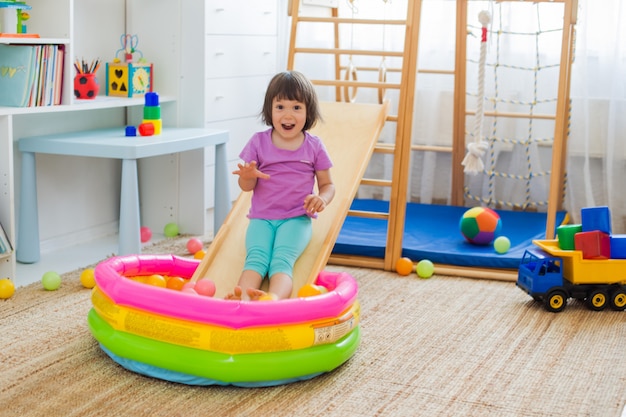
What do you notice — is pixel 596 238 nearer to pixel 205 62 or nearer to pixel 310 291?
pixel 310 291

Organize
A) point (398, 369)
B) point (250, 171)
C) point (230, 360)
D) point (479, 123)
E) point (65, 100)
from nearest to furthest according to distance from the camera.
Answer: point (230, 360)
point (398, 369)
point (250, 171)
point (65, 100)
point (479, 123)

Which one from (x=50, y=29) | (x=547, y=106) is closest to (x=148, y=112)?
(x=50, y=29)

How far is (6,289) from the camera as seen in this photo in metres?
2.76

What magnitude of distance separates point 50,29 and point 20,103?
0.34 metres

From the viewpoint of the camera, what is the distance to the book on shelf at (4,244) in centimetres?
285

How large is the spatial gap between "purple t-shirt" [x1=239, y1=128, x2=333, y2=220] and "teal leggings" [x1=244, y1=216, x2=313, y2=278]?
28 millimetres

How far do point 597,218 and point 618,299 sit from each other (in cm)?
28

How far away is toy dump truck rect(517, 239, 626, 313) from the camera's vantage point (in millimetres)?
2770

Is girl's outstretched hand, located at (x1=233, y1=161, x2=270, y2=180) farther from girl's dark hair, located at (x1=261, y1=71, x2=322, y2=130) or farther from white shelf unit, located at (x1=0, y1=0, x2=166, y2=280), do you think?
white shelf unit, located at (x1=0, y1=0, x2=166, y2=280)

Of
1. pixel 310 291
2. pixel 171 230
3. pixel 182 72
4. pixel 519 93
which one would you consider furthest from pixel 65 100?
pixel 519 93

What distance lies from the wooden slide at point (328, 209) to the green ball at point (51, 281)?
61 centimetres

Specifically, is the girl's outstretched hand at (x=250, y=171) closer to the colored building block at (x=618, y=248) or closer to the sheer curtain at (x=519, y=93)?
the colored building block at (x=618, y=248)

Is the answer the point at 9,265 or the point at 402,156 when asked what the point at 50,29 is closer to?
the point at 9,265

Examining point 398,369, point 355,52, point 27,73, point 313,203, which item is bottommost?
point 398,369
